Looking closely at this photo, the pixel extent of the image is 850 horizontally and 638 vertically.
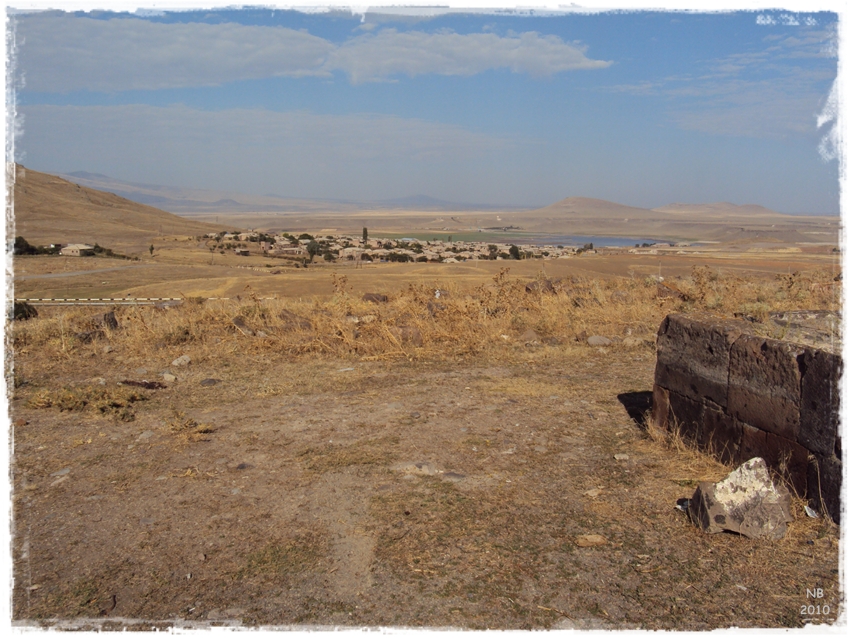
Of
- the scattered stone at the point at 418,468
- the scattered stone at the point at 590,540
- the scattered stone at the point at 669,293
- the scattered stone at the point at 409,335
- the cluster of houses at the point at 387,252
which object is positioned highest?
the cluster of houses at the point at 387,252

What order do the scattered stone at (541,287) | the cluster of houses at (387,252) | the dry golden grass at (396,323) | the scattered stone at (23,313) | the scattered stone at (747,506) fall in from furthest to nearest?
the cluster of houses at (387,252), the scattered stone at (541,287), the scattered stone at (23,313), the dry golden grass at (396,323), the scattered stone at (747,506)

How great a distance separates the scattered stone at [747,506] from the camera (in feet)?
12.0

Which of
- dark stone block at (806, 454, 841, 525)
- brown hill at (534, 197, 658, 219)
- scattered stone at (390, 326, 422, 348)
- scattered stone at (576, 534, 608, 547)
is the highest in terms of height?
brown hill at (534, 197, 658, 219)

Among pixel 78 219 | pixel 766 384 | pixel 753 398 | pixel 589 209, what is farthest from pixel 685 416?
pixel 589 209

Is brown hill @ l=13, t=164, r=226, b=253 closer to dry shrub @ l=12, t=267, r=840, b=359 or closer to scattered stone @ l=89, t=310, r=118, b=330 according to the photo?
scattered stone @ l=89, t=310, r=118, b=330

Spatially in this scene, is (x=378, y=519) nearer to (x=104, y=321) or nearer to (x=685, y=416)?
(x=685, y=416)

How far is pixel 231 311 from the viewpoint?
1008 centimetres

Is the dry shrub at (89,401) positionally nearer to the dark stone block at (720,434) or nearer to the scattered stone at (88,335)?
the scattered stone at (88,335)

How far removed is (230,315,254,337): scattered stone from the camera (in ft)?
30.4

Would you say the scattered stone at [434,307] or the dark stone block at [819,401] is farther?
the scattered stone at [434,307]

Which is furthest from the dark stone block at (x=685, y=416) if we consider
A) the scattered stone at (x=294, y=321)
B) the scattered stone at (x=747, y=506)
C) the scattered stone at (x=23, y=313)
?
the scattered stone at (x=23, y=313)

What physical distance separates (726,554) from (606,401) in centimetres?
301

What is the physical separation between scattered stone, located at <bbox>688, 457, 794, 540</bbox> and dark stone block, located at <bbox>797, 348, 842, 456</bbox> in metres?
0.35

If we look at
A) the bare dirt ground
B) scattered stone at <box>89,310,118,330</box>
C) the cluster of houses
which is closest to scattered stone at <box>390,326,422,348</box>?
the bare dirt ground
